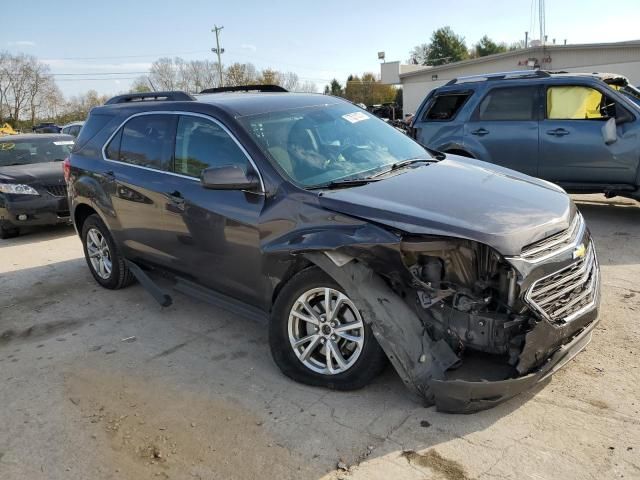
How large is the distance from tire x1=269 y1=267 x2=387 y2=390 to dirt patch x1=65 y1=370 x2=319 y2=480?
0.47 meters

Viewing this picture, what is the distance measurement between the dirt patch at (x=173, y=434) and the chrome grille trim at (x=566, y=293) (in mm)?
1536

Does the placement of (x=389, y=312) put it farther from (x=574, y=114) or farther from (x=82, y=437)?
(x=574, y=114)

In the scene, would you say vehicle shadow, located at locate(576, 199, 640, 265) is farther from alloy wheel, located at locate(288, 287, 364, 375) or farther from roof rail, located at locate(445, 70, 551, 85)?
alloy wheel, located at locate(288, 287, 364, 375)

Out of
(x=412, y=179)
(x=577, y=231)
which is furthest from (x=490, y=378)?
(x=412, y=179)

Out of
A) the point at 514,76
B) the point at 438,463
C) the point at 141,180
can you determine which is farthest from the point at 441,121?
the point at 438,463

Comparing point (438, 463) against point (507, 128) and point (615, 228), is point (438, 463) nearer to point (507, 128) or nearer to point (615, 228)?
point (615, 228)

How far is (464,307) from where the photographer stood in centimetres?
307

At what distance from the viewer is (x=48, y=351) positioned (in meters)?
4.49

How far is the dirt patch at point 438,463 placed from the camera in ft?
8.90

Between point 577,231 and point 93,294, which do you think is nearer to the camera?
point 577,231

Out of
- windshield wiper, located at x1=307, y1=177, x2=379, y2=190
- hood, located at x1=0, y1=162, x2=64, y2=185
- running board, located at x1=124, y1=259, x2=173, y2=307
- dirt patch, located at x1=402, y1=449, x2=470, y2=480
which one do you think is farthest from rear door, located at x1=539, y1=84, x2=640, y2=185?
hood, located at x1=0, y1=162, x2=64, y2=185

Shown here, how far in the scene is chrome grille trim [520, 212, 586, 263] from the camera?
3.05 meters

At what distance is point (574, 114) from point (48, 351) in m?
7.11

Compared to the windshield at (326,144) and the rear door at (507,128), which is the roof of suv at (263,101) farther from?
the rear door at (507,128)
